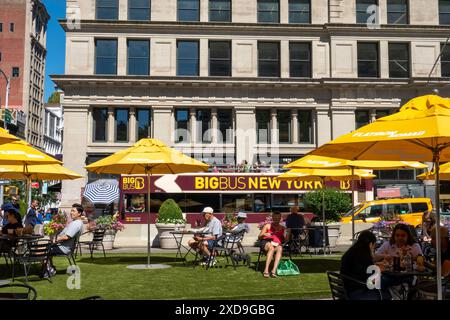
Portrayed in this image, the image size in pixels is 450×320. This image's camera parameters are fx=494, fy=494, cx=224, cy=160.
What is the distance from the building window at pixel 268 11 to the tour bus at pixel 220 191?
1789 centimetres

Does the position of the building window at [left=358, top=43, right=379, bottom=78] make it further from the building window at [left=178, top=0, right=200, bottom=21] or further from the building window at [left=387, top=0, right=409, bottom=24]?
the building window at [left=178, top=0, right=200, bottom=21]

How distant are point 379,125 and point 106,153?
3103 centimetres

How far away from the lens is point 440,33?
3747 centimetres

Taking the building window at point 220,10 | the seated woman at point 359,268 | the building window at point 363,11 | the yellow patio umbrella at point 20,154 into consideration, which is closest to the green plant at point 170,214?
the yellow patio umbrella at point 20,154

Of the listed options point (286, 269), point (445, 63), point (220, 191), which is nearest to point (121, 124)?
point (220, 191)

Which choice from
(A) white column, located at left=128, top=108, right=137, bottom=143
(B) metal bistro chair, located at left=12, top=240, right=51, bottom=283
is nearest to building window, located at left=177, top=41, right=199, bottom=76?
(A) white column, located at left=128, top=108, right=137, bottom=143

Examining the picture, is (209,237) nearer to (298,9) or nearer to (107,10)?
(107,10)

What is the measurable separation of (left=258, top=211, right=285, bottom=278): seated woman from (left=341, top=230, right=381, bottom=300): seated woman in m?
4.95

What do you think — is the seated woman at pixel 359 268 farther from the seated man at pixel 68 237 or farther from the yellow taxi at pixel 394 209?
the yellow taxi at pixel 394 209

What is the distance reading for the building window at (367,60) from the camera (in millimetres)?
37781

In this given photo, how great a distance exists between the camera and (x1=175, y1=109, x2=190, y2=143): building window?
36.5 metres

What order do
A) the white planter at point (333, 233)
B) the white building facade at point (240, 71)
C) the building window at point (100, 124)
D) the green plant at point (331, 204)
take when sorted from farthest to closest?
the building window at point (100, 124) → the white building facade at point (240, 71) → the green plant at point (331, 204) → the white planter at point (333, 233)

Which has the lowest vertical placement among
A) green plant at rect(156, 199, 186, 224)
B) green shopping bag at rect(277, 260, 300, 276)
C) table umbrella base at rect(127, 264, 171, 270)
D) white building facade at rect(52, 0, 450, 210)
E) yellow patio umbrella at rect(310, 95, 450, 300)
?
table umbrella base at rect(127, 264, 171, 270)
